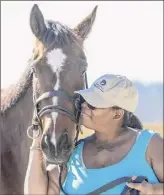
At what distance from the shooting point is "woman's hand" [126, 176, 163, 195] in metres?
2.96

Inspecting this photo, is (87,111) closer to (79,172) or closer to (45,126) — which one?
(79,172)

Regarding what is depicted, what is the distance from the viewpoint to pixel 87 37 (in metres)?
5.21

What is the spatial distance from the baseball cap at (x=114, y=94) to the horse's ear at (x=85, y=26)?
1928 millimetres

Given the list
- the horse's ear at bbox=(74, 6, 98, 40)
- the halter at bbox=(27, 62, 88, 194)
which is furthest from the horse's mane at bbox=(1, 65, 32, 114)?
the halter at bbox=(27, 62, 88, 194)

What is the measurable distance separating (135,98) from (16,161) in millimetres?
2477

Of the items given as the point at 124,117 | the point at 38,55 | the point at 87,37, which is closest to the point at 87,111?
the point at 124,117

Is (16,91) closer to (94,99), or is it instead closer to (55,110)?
(55,110)

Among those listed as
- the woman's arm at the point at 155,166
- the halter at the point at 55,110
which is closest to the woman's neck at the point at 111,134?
the woman's arm at the point at 155,166

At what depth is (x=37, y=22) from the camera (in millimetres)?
4855

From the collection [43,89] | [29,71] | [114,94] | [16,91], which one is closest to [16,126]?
[16,91]

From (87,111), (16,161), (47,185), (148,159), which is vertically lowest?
(16,161)

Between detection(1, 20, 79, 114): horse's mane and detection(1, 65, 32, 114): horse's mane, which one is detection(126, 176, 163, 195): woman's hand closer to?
detection(1, 20, 79, 114): horse's mane

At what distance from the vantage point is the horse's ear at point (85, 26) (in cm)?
513

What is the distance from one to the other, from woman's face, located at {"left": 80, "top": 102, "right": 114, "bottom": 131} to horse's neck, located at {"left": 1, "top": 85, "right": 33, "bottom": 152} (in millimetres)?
2103
